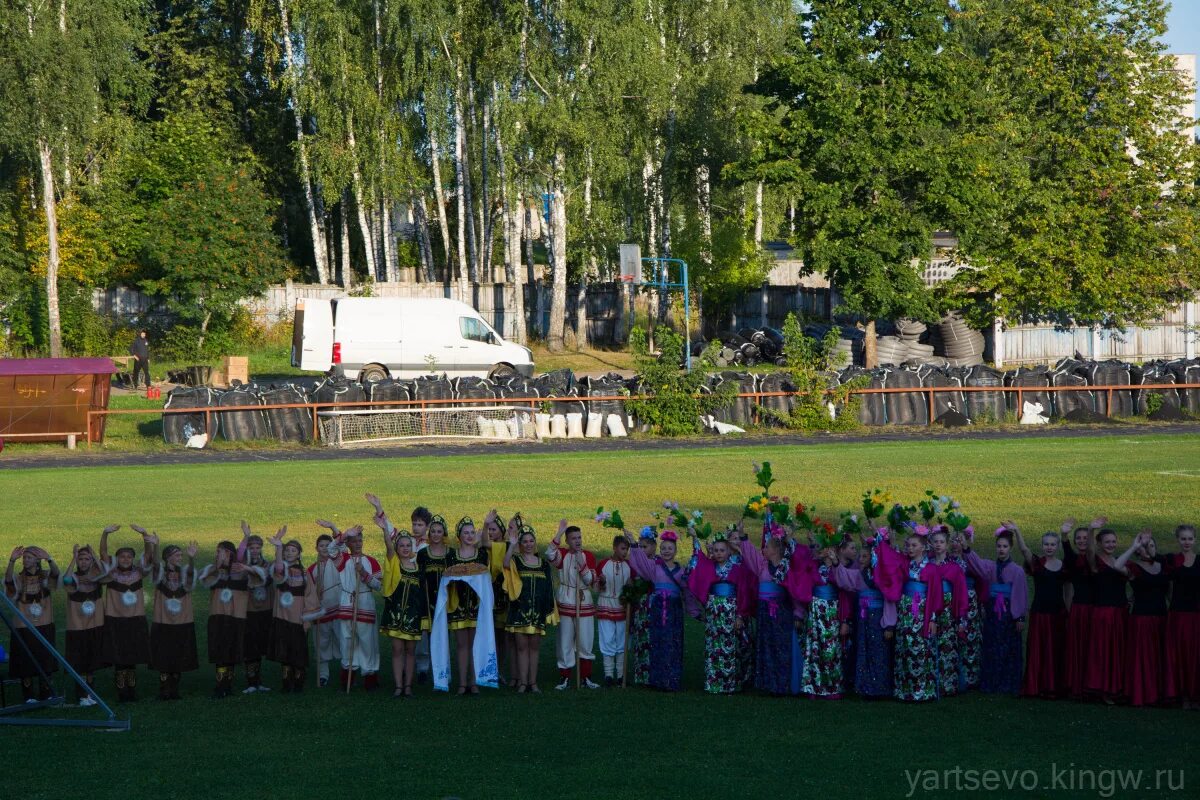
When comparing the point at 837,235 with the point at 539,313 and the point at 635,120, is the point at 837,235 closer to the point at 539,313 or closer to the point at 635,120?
the point at 635,120

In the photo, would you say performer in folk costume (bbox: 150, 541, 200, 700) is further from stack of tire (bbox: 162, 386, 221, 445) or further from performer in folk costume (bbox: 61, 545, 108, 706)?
stack of tire (bbox: 162, 386, 221, 445)

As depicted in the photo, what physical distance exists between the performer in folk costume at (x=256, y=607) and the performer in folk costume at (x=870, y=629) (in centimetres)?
473

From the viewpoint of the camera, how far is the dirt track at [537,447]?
27.8 metres

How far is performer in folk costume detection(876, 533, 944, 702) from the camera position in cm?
1067

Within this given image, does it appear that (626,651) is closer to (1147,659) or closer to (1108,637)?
(1108,637)

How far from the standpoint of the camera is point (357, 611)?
38.0 ft

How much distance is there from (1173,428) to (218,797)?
88.7ft

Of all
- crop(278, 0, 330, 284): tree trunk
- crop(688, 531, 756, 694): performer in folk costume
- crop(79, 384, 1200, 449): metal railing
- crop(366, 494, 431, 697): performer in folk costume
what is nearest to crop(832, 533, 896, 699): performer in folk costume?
crop(688, 531, 756, 694): performer in folk costume

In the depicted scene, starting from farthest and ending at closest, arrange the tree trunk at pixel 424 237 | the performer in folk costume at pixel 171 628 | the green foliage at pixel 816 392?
1. the tree trunk at pixel 424 237
2. the green foliage at pixel 816 392
3. the performer in folk costume at pixel 171 628

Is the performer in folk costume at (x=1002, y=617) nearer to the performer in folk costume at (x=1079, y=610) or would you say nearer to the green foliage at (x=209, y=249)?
the performer in folk costume at (x=1079, y=610)

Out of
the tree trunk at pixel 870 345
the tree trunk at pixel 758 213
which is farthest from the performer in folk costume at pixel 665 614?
the tree trunk at pixel 758 213

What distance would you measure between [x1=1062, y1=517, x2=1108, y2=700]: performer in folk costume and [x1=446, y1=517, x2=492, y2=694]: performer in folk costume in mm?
4642

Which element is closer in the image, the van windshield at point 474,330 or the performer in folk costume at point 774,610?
the performer in folk costume at point 774,610

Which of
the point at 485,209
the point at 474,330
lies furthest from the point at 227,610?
the point at 485,209
